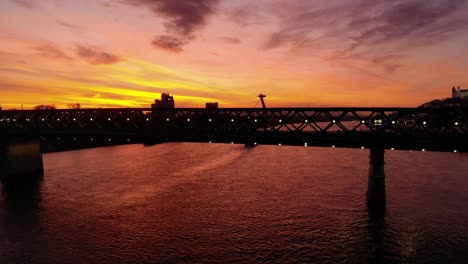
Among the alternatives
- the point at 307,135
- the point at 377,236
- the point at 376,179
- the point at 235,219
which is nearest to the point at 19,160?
the point at 235,219

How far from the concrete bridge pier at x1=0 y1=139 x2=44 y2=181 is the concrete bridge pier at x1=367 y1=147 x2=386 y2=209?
65859 mm

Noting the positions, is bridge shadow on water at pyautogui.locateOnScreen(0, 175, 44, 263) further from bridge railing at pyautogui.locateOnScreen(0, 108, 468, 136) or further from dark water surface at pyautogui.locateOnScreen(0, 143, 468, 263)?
bridge railing at pyautogui.locateOnScreen(0, 108, 468, 136)

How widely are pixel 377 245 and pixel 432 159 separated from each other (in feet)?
228

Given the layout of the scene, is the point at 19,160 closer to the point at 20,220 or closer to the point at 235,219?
the point at 20,220

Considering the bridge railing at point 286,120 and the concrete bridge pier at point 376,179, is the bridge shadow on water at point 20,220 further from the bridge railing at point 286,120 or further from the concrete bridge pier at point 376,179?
the concrete bridge pier at point 376,179

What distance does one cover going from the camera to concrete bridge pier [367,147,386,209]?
1670 inches

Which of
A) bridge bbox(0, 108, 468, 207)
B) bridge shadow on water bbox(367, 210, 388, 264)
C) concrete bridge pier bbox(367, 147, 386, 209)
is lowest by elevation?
bridge shadow on water bbox(367, 210, 388, 264)

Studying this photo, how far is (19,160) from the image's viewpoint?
234ft

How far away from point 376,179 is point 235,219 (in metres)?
18.9

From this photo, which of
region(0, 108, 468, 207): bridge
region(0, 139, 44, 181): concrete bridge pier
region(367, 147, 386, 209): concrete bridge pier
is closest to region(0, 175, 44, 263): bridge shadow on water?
region(0, 139, 44, 181): concrete bridge pier

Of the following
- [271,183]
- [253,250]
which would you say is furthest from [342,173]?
[253,250]

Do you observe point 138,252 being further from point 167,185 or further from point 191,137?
point 167,185

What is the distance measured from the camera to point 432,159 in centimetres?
9031

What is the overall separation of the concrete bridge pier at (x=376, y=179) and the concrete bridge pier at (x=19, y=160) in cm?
6586
